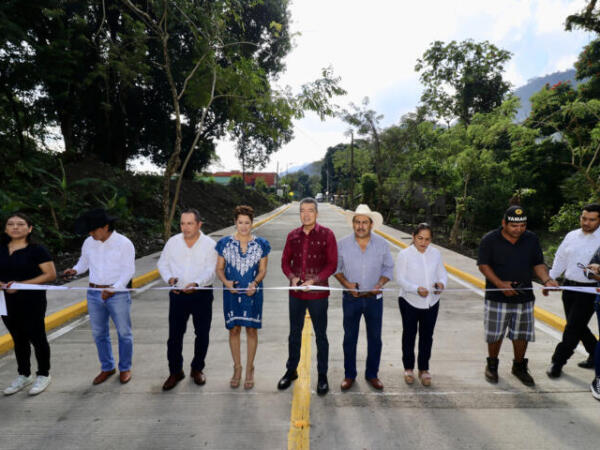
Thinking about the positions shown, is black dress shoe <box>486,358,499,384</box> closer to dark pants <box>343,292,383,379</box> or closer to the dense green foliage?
dark pants <box>343,292,383,379</box>

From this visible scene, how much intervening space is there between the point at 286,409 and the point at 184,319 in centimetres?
126

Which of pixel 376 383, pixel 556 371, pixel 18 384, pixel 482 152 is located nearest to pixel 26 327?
pixel 18 384

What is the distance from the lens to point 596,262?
3.69 metres

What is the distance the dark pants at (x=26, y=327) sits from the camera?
3621 millimetres

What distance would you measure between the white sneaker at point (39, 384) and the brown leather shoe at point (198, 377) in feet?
4.50

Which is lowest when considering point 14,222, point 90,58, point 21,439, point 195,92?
point 21,439

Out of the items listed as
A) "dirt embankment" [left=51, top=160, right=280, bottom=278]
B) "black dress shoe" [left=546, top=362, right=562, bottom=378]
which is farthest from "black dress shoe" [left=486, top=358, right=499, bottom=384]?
"dirt embankment" [left=51, top=160, right=280, bottom=278]

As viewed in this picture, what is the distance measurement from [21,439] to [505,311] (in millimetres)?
4304

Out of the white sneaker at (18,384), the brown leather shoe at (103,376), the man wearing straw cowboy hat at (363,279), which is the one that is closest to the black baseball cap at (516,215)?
the man wearing straw cowboy hat at (363,279)

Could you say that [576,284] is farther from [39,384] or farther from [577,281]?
[39,384]

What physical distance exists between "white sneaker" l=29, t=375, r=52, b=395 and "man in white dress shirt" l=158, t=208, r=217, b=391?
3.73ft

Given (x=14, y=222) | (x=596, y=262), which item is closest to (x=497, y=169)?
(x=596, y=262)

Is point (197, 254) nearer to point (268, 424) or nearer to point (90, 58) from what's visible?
point (268, 424)

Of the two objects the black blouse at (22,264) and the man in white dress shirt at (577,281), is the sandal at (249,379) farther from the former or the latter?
the man in white dress shirt at (577,281)
